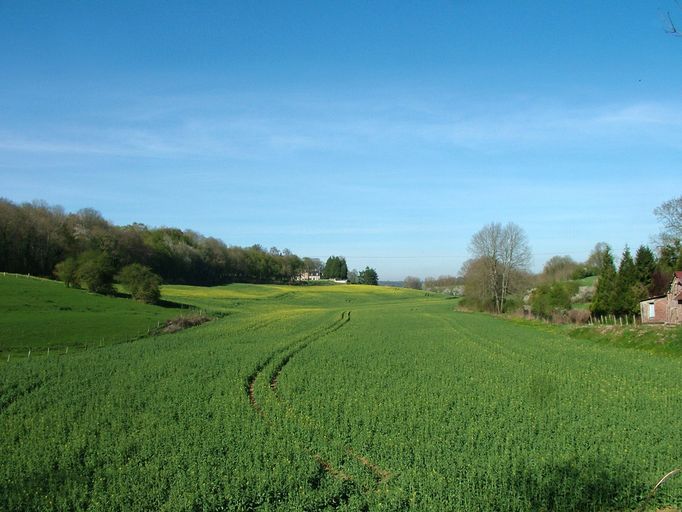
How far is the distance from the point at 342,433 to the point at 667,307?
46.7 meters

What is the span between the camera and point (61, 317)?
45.1 metres

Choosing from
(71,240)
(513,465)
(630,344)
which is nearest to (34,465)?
(513,465)

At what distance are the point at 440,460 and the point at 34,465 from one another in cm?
843

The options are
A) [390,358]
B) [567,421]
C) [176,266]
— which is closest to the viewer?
[567,421]

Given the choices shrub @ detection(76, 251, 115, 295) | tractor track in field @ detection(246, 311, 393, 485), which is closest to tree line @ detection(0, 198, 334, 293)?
shrub @ detection(76, 251, 115, 295)

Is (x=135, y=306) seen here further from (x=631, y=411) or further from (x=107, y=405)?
(x=631, y=411)

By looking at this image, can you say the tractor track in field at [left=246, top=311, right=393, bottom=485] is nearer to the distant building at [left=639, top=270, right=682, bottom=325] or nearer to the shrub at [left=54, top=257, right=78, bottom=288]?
the distant building at [left=639, top=270, right=682, bottom=325]

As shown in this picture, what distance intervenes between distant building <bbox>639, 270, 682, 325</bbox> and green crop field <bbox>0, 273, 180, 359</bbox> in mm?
43888

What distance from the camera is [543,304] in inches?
2547

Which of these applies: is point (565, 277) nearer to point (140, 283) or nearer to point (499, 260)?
point (499, 260)

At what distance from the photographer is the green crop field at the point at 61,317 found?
118ft

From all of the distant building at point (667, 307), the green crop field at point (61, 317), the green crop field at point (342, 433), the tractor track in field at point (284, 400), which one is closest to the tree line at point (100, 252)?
the green crop field at point (61, 317)

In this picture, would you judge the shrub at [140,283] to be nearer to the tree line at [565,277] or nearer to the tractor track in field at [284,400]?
the tractor track in field at [284,400]

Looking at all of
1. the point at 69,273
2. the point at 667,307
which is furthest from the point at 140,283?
the point at 667,307
